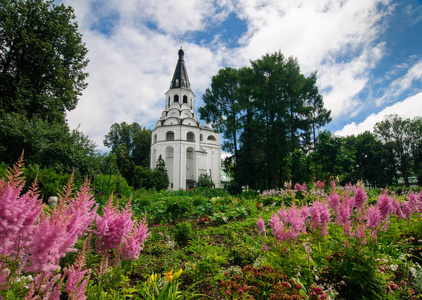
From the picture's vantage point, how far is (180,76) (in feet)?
151

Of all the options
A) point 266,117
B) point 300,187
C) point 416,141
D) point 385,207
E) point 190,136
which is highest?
point 190,136

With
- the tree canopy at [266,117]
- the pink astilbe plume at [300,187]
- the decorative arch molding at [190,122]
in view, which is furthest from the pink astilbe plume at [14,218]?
the decorative arch molding at [190,122]

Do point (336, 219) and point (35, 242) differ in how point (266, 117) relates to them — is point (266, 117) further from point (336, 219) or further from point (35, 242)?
point (35, 242)

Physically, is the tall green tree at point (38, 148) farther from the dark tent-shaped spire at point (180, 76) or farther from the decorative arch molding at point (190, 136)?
the dark tent-shaped spire at point (180, 76)

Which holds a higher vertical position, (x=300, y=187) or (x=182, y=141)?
(x=182, y=141)

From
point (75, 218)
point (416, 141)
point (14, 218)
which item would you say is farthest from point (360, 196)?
point (416, 141)

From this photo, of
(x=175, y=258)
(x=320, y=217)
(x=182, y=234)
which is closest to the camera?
(x=320, y=217)

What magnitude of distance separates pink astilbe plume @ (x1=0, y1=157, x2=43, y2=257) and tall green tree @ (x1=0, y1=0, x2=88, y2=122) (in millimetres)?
17567

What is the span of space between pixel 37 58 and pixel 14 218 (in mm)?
20489

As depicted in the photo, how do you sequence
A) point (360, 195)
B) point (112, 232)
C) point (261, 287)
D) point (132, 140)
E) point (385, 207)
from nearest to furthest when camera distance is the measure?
point (112, 232)
point (261, 287)
point (385, 207)
point (360, 195)
point (132, 140)

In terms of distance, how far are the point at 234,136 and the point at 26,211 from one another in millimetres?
24317

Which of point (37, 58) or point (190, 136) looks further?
point (190, 136)

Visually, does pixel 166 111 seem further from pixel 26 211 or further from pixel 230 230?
pixel 26 211

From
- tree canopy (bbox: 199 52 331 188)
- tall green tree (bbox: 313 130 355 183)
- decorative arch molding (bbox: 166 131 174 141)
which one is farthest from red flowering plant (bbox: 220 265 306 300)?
decorative arch molding (bbox: 166 131 174 141)
